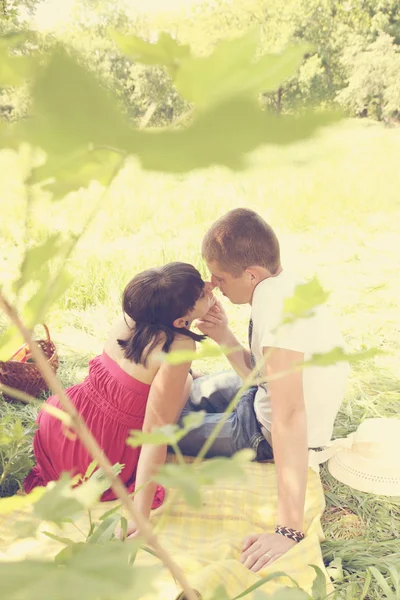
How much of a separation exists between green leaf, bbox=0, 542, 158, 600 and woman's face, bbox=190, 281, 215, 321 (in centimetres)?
148

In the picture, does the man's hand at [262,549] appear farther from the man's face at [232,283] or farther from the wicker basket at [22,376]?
the wicker basket at [22,376]

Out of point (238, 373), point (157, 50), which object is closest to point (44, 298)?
point (157, 50)

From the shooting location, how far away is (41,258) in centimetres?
32

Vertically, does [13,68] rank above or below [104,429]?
above

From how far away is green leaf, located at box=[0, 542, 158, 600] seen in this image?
0.72 ft

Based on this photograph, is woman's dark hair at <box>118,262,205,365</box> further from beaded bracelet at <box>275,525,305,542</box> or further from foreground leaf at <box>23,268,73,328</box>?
foreground leaf at <box>23,268,73,328</box>

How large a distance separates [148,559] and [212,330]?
2.43ft

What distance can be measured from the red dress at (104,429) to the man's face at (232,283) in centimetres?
36

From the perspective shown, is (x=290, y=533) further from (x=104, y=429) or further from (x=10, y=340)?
(x=10, y=340)

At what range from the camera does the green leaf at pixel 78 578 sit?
22cm

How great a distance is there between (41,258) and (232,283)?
1.40 m

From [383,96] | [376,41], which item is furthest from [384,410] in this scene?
[376,41]

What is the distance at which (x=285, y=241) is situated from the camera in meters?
5.11

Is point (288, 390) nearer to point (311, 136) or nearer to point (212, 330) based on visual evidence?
point (212, 330)
